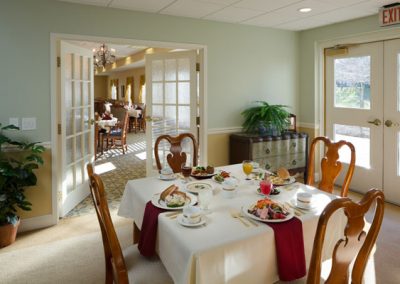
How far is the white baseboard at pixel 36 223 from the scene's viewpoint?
322cm

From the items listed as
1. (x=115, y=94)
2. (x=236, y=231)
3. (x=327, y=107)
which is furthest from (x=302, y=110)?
(x=115, y=94)

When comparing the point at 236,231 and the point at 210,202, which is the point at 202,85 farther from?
the point at 236,231

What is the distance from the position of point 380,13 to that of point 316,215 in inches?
121

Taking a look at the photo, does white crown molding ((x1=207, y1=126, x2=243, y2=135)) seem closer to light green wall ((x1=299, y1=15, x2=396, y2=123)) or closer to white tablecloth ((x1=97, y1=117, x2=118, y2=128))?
light green wall ((x1=299, y1=15, x2=396, y2=123))

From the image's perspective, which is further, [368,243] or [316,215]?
[316,215]

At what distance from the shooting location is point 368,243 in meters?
1.29

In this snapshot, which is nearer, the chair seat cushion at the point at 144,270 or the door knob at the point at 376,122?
the chair seat cushion at the point at 144,270

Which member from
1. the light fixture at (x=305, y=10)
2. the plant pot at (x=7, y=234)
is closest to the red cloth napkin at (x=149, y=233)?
the plant pot at (x=7, y=234)

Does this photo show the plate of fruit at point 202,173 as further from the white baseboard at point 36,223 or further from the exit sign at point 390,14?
the exit sign at point 390,14

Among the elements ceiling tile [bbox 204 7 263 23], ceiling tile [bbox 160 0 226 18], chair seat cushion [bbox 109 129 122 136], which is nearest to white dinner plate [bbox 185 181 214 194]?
ceiling tile [bbox 160 0 226 18]

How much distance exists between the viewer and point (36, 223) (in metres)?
3.29

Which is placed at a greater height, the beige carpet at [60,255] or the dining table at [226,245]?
the dining table at [226,245]

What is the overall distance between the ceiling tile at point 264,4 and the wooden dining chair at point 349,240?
8.68 ft

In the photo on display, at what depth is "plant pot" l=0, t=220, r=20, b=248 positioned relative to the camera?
2865 mm
